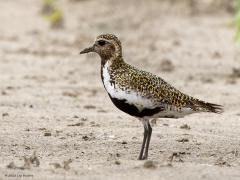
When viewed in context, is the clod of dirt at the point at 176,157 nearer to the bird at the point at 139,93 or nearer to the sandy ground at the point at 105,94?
the sandy ground at the point at 105,94

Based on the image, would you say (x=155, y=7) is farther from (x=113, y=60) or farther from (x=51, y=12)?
(x=113, y=60)

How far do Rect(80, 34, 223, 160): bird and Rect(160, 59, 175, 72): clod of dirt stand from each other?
694cm

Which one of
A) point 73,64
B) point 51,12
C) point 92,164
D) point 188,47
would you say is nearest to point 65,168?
point 92,164

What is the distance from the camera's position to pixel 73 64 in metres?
16.8

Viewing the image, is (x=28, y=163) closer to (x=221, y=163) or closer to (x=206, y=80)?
(x=221, y=163)

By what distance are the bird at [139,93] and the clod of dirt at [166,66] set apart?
273 inches

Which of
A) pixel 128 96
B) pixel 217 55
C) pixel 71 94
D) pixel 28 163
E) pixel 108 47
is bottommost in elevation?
pixel 28 163

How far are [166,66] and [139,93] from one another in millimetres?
7666

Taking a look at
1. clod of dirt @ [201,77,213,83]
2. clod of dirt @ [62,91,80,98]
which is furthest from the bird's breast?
clod of dirt @ [201,77,213,83]

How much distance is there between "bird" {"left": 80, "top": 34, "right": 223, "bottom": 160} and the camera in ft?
Answer: 27.4

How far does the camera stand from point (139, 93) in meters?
8.39

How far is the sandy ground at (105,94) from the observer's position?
820cm

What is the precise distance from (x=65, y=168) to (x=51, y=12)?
1623 cm

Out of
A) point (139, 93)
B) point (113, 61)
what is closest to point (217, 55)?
point (113, 61)
